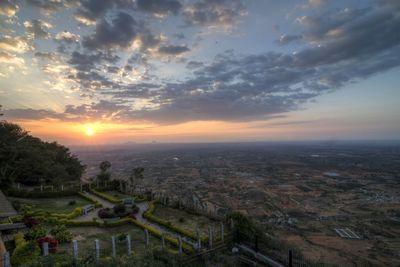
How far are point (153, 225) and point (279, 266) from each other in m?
11.9

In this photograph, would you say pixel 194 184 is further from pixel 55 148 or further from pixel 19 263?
pixel 19 263

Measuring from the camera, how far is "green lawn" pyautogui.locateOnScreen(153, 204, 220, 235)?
21828 millimetres

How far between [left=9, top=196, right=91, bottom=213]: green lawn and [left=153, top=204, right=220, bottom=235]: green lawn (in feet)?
32.7

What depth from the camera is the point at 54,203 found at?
94.6 feet

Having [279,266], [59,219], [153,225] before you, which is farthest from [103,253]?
[279,266]

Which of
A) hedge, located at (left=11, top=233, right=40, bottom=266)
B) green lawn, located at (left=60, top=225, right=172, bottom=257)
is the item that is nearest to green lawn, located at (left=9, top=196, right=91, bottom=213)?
green lawn, located at (left=60, top=225, right=172, bottom=257)

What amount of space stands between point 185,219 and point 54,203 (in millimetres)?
17298

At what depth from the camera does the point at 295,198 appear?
224ft

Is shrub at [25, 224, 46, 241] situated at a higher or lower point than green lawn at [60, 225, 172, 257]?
higher

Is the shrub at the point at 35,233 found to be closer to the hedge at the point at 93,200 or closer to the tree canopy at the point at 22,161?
the hedge at the point at 93,200

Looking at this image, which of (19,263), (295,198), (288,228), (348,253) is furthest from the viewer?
(295,198)

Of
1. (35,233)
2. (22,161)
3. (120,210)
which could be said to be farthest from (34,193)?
(35,233)

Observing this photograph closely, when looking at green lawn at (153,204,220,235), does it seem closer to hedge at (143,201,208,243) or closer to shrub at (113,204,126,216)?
hedge at (143,201,208,243)

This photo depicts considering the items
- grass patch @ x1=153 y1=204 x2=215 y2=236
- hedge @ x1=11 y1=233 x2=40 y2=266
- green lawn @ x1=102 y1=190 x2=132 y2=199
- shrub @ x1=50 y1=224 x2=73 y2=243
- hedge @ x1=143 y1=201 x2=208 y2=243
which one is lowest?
grass patch @ x1=153 y1=204 x2=215 y2=236
